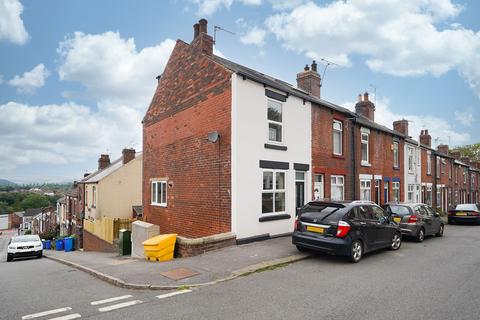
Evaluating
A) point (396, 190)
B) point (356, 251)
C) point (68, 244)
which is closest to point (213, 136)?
point (356, 251)

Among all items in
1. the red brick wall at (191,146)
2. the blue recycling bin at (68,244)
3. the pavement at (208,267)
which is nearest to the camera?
the pavement at (208,267)

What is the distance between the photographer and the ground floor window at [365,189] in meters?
17.7

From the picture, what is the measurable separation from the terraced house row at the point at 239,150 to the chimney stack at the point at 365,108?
3.90 m

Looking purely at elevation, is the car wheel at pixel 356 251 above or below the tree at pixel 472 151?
below

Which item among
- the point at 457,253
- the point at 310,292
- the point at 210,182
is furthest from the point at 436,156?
the point at 310,292

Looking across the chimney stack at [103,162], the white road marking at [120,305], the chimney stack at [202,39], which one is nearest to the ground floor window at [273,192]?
the chimney stack at [202,39]

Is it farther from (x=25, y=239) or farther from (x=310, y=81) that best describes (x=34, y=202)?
(x=310, y=81)

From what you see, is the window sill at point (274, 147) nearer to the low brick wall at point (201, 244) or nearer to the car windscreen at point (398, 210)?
the low brick wall at point (201, 244)

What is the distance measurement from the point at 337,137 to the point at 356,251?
8.92 m

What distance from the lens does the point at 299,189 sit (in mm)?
13266

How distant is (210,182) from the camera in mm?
11320

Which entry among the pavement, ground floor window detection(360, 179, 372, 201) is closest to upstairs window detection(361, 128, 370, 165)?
ground floor window detection(360, 179, 372, 201)

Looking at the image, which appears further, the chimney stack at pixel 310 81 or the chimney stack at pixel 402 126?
the chimney stack at pixel 402 126

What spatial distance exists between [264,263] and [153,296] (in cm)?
308
